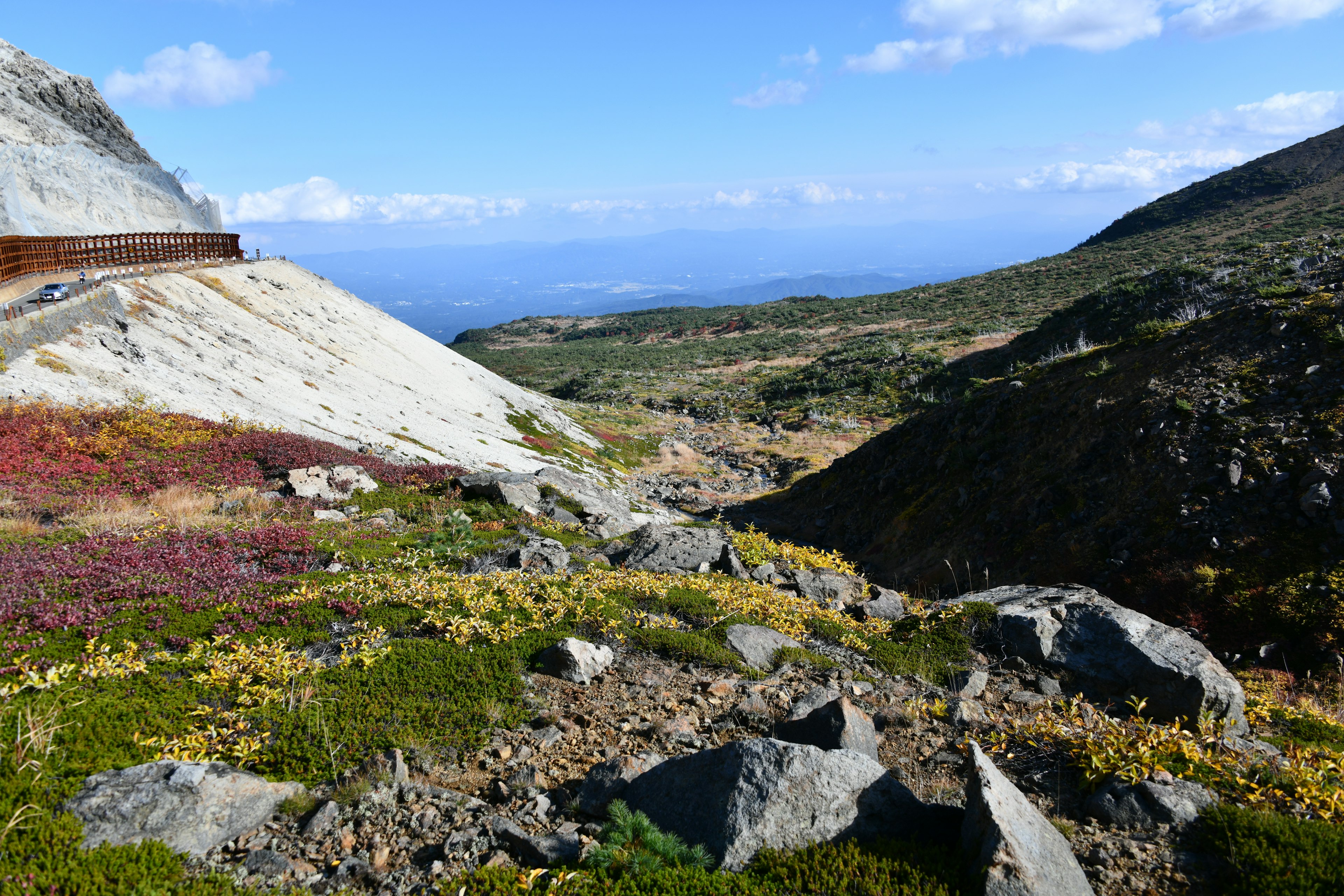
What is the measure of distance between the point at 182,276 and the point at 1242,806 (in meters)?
40.2

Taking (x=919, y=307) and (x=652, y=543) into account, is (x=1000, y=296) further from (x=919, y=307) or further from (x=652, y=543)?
(x=652, y=543)

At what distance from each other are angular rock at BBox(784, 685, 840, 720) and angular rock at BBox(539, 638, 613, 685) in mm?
2477

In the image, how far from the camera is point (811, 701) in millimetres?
7746

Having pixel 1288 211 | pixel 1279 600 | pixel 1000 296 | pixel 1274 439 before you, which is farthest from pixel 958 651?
pixel 1288 211

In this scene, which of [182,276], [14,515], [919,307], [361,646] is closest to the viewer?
[361,646]

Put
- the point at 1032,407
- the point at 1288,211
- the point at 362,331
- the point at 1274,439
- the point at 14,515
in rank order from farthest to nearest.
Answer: the point at 1288,211 < the point at 362,331 < the point at 1032,407 < the point at 1274,439 < the point at 14,515

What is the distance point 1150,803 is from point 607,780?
4.66 metres

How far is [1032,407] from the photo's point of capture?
20.3 meters

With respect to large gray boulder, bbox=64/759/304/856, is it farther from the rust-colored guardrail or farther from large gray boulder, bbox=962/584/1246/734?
the rust-colored guardrail

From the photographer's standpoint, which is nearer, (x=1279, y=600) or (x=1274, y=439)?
(x=1279, y=600)

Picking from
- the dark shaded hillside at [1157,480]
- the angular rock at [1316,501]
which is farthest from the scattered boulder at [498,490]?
the angular rock at [1316,501]

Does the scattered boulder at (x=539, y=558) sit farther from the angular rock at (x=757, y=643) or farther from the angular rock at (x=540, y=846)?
the angular rock at (x=540, y=846)

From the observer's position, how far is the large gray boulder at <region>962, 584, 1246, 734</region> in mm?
7637

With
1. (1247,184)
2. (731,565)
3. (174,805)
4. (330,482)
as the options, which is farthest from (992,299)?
(174,805)
